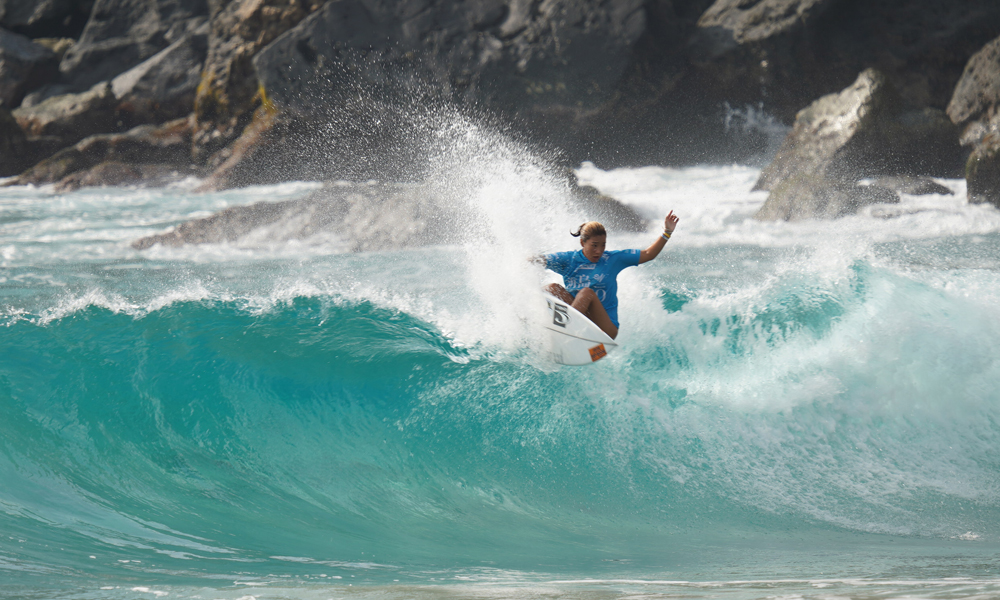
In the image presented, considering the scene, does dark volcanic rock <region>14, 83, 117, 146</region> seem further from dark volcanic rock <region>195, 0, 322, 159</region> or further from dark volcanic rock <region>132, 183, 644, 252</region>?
dark volcanic rock <region>132, 183, 644, 252</region>

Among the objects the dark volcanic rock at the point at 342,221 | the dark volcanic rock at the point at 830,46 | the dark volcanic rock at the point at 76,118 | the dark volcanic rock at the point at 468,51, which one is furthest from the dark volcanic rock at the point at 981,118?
the dark volcanic rock at the point at 76,118

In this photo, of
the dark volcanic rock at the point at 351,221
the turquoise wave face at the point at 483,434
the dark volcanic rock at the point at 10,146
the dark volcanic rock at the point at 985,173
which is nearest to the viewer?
the turquoise wave face at the point at 483,434

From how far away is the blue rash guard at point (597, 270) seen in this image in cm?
572

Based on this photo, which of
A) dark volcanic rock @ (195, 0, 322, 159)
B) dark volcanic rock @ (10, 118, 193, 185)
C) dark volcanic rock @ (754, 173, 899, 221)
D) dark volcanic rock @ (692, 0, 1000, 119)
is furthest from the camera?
dark volcanic rock @ (195, 0, 322, 159)

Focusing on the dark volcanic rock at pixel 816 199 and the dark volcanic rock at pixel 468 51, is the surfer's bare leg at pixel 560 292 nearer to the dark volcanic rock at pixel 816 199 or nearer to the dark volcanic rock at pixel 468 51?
the dark volcanic rock at pixel 816 199

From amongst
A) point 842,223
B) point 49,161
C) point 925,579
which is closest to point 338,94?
point 49,161

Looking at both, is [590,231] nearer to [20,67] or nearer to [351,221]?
[351,221]

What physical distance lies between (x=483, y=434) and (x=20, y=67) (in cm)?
3195

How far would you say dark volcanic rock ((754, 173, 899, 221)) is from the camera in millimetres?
14711

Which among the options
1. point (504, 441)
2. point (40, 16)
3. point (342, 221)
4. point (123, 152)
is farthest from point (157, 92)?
point (504, 441)

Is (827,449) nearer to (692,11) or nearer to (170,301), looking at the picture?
(170,301)

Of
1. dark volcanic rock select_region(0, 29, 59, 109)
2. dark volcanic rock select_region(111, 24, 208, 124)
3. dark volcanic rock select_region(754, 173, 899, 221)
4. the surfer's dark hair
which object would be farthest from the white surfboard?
dark volcanic rock select_region(0, 29, 59, 109)

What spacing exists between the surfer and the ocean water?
59 centimetres

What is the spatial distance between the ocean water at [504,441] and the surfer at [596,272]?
0.59m
